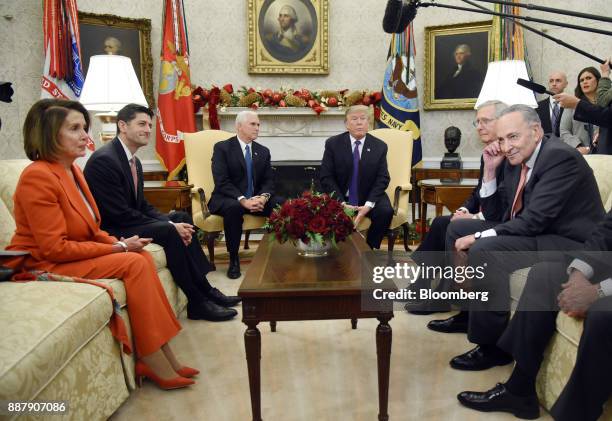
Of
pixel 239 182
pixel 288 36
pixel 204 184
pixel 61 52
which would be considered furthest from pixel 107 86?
pixel 288 36

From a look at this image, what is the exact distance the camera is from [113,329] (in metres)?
2.39

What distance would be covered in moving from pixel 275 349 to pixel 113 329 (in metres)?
1.04

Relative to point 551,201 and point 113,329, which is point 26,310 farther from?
point 551,201

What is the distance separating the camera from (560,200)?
264cm

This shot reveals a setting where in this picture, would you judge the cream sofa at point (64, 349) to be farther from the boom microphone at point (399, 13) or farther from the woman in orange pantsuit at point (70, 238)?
the boom microphone at point (399, 13)

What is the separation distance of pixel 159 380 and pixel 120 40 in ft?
17.8

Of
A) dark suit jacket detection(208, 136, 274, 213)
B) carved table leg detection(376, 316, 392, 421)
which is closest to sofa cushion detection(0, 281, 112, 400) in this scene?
carved table leg detection(376, 316, 392, 421)

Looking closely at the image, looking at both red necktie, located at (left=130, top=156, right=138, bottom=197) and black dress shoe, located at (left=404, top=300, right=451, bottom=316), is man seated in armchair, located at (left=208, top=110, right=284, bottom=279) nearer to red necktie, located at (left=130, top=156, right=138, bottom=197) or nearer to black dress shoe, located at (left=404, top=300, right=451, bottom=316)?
red necktie, located at (left=130, top=156, right=138, bottom=197)

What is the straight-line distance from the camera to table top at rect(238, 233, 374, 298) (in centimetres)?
216

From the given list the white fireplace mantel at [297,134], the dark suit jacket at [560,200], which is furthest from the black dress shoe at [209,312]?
the white fireplace mantel at [297,134]

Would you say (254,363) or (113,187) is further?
(113,187)

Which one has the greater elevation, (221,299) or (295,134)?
(295,134)

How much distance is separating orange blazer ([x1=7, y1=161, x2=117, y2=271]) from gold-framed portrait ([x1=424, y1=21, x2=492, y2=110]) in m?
5.79

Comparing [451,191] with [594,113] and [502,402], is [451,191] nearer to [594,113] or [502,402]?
[594,113]
